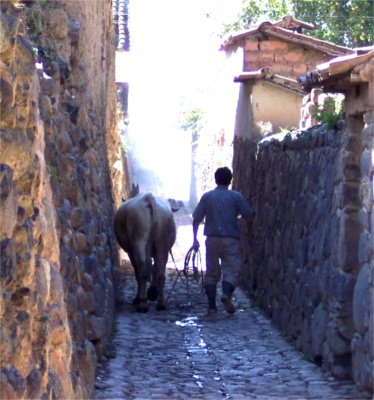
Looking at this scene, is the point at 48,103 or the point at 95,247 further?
the point at 95,247

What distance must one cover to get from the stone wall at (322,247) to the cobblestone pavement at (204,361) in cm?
22

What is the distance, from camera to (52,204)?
5598 mm

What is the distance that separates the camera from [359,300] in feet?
23.9

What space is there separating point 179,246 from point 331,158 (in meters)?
A: 13.4

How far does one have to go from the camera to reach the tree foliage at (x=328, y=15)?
24344mm

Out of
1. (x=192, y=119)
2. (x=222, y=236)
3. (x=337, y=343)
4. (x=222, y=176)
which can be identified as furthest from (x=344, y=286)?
(x=192, y=119)

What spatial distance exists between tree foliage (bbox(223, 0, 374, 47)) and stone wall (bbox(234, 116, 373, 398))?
1272 cm

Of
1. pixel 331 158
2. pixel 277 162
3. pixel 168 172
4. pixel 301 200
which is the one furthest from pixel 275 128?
pixel 168 172

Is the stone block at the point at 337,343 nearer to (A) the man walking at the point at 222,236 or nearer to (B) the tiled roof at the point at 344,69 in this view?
(B) the tiled roof at the point at 344,69

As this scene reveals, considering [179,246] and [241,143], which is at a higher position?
[241,143]

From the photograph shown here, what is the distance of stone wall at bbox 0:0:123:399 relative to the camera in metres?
4.00

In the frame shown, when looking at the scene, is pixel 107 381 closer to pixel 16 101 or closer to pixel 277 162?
pixel 16 101

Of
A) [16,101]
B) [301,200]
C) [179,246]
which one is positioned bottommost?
[179,246]

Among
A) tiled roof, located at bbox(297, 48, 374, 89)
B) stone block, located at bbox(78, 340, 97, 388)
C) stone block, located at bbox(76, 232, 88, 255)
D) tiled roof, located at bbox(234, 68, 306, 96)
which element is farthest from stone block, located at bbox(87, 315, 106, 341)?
tiled roof, located at bbox(234, 68, 306, 96)
